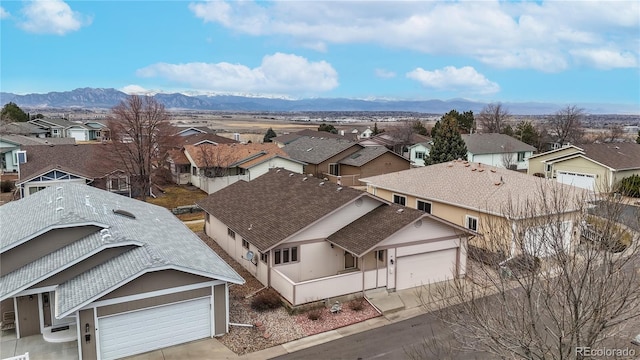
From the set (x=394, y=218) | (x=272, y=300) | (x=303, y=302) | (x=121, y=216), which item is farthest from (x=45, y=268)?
(x=394, y=218)

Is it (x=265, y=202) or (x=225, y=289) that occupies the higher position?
(x=265, y=202)

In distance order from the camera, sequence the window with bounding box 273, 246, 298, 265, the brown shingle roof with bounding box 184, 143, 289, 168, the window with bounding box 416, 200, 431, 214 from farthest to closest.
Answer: the brown shingle roof with bounding box 184, 143, 289, 168, the window with bounding box 416, 200, 431, 214, the window with bounding box 273, 246, 298, 265

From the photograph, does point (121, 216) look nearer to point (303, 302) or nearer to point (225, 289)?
point (225, 289)

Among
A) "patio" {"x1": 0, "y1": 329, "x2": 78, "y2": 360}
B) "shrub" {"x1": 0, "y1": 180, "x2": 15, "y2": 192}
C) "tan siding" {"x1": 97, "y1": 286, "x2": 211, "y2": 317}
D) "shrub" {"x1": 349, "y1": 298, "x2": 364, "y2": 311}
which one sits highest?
"tan siding" {"x1": 97, "y1": 286, "x2": 211, "y2": 317}

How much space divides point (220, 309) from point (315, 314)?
3.77 m

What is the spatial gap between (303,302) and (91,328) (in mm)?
7809

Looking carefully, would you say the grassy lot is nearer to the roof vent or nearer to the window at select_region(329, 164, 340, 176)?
the window at select_region(329, 164, 340, 176)

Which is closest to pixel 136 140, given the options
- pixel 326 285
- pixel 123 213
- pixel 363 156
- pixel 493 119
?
pixel 363 156

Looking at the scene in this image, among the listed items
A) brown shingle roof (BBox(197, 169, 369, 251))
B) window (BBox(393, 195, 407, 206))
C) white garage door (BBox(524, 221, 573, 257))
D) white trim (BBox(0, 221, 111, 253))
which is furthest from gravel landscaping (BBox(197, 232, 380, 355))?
window (BBox(393, 195, 407, 206))

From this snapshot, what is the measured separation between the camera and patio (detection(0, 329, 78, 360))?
1455 cm

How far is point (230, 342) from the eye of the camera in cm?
1576

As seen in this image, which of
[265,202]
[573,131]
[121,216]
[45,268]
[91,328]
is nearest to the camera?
[91,328]

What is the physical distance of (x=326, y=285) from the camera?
1867 centimetres

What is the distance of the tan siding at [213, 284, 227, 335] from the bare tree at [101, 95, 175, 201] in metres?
28.6
